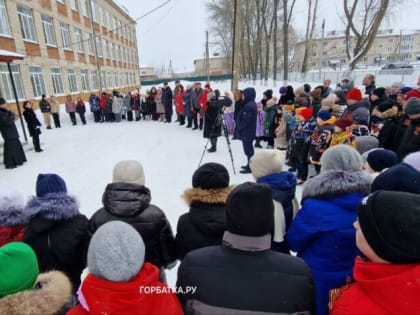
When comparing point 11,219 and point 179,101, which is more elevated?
point 11,219

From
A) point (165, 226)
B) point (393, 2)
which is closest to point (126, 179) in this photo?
point (165, 226)

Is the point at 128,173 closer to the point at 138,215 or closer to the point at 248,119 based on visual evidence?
the point at 138,215

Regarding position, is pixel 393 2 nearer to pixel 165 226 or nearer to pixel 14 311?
pixel 165 226

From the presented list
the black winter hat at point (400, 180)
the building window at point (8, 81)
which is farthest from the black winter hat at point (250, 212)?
the building window at point (8, 81)

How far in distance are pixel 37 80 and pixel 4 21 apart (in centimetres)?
363

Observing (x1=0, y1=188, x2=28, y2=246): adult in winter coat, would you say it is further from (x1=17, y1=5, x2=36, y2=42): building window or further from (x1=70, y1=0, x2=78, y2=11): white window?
(x1=70, y1=0, x2=78, y2=11): white window

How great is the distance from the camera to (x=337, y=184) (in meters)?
1.71

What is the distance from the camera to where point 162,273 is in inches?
86.0

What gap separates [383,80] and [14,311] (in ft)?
66.9

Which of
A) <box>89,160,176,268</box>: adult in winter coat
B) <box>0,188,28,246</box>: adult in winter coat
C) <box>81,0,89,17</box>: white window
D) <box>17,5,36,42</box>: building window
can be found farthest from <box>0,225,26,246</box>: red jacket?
<box>81,0,89,17</box>: white window

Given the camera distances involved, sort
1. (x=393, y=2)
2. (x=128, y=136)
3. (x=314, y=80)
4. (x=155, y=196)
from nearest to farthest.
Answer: (x=155, y=196)
(x=128, y=136)
(x=393, y=2)
(x=314, y=80)

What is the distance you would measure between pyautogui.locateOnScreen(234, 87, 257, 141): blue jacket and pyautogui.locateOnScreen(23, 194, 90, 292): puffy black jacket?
4.41 meters

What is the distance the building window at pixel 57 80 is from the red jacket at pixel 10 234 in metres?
20.9

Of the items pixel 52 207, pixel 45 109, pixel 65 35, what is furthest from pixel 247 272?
pixel 65 35
